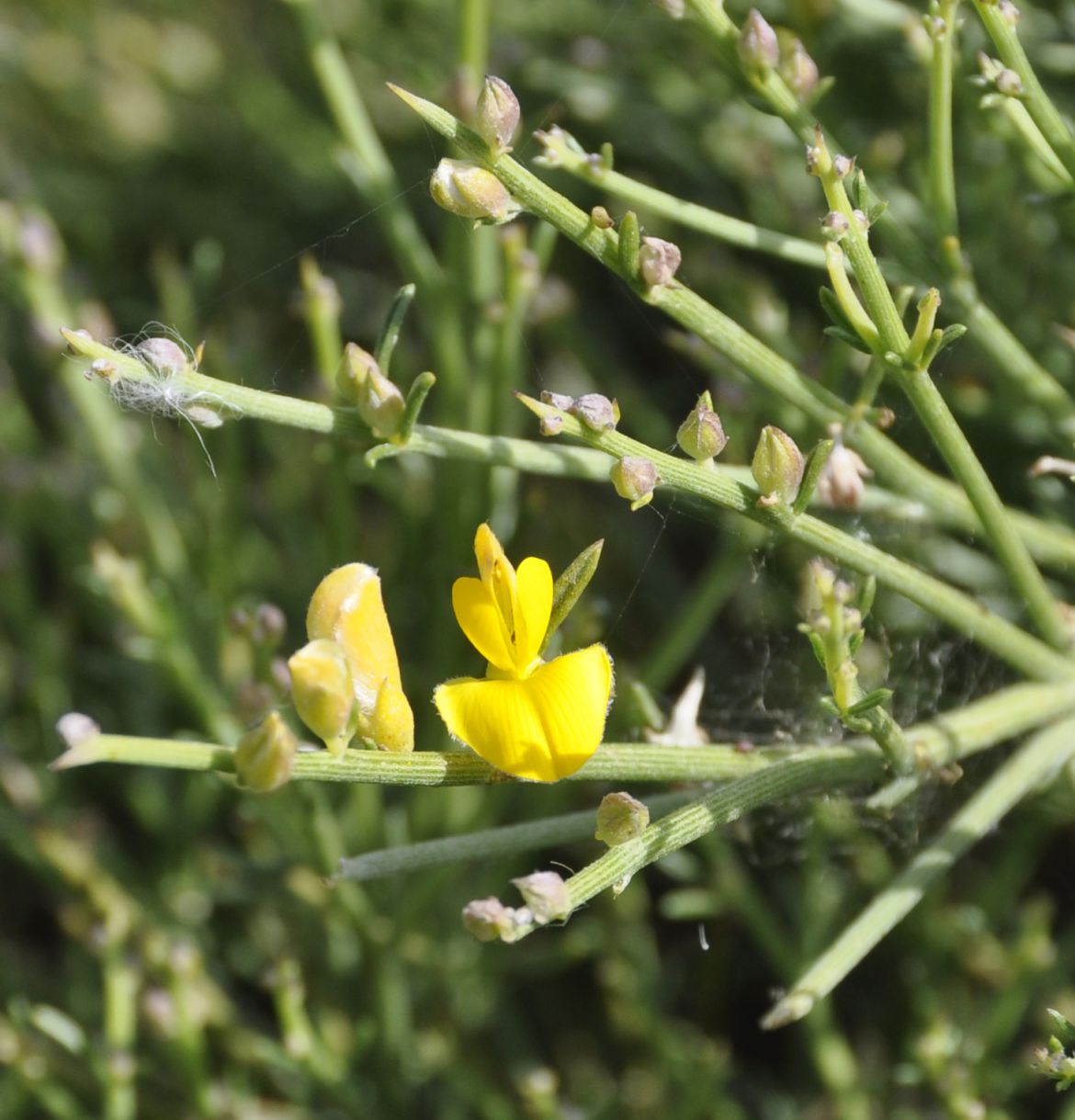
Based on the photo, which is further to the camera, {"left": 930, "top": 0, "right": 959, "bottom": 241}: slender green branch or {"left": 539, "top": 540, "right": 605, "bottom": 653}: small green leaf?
{"left": 930, "top": 0, "right": 959, "bottom": 241}: slender green branch

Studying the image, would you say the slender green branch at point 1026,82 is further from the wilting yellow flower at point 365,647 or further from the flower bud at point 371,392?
the wilting yellow flower at point 365,647

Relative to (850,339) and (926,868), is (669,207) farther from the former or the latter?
(926,868)

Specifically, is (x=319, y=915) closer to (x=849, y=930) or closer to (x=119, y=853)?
(x=119, y=853)

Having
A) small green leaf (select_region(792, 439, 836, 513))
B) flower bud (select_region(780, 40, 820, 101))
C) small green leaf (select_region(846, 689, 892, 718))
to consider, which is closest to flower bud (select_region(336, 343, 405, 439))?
small green leaf (select_region(792, 439, 836, 513))

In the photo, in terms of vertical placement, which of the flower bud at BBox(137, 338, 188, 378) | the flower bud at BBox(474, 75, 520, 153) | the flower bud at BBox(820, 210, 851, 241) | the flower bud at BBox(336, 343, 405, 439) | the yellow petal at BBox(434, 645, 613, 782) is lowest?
the yellow petal at BBox(434, 645, 613, 782)

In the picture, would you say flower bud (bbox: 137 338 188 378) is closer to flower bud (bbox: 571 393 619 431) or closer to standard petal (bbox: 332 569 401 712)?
standard petal (bbox: 332 569 401 712)

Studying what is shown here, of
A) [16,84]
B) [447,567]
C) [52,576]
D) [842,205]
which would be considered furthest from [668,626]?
[16,84]
